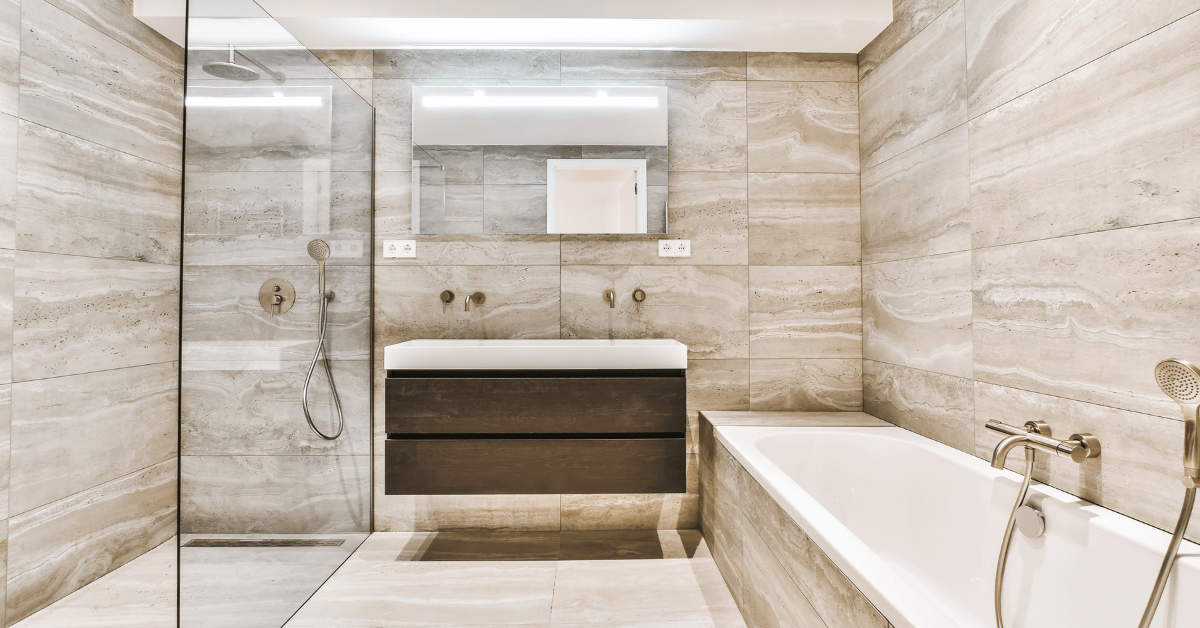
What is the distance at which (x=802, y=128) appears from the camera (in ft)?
7.52

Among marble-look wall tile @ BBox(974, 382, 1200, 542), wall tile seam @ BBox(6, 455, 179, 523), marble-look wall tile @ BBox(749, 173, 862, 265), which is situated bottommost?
wall tile seam @ BBox(6, 455, 179, 523)

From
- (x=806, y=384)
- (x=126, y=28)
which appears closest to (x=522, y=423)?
(x=806, y=384)

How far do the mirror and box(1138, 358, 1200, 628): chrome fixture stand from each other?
1630 millimetres

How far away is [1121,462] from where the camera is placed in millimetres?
1174

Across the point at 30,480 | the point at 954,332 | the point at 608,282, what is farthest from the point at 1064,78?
the point at 30,480

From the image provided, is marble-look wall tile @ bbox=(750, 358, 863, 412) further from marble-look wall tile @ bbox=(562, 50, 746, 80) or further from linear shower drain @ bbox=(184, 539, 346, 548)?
linear shower drain @ bbox=(184, 539, 346, 548)

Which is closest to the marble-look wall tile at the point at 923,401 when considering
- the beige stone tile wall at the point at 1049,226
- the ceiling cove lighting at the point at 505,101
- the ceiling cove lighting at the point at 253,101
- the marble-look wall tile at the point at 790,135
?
the beige stone tile wall at the point at 1049,226

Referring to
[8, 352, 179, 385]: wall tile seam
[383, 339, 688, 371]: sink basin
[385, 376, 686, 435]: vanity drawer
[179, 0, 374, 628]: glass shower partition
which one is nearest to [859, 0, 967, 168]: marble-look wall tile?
[383, 339, 688, 371]: sink basin

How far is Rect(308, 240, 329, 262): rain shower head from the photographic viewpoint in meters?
1.73

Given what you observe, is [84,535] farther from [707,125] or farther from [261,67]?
[707,125]

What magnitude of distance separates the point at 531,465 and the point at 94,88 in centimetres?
204

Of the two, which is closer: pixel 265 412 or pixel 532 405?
pixel 265 412

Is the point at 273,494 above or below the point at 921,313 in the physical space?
below

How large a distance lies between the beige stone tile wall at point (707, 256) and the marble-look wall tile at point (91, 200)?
872mm
